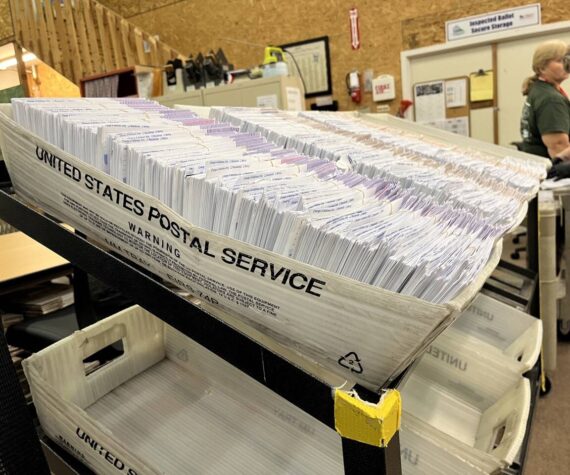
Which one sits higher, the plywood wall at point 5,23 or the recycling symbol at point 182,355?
the plywood wall at point 5,23

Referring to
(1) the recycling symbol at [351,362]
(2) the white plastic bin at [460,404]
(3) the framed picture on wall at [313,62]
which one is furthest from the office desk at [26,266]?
(3) the framed picture on wall at [313,62]

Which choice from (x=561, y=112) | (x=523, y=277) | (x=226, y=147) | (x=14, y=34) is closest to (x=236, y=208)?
(x=226, y=147)

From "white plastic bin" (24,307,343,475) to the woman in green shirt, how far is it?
2551 mm

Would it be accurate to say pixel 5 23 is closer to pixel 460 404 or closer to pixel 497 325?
pixel 497 325

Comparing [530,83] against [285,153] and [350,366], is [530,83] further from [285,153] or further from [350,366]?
[350,366]

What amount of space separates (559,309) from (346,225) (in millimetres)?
2219

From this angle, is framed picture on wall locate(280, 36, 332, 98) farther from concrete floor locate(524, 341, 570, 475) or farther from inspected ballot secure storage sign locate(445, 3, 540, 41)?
concrete floor locate(524, 341, 570, 475)

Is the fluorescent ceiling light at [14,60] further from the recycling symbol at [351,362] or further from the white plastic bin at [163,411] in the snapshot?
the recycling symbol at [351,362]

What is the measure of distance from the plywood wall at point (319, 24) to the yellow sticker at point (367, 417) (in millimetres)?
5102

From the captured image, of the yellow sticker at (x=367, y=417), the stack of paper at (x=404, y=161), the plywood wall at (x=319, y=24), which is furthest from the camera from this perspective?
the plywood wall at (x=319, y=24)

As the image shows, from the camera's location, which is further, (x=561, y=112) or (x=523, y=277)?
(x=561, y=112)

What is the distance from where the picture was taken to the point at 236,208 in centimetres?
61

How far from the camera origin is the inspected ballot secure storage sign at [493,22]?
Result: 445cm

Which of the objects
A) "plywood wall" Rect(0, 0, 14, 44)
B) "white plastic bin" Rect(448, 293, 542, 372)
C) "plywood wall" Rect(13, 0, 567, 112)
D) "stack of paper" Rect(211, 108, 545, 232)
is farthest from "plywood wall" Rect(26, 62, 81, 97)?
"white plastic bin" Rect(448, 293, 542, 372)
